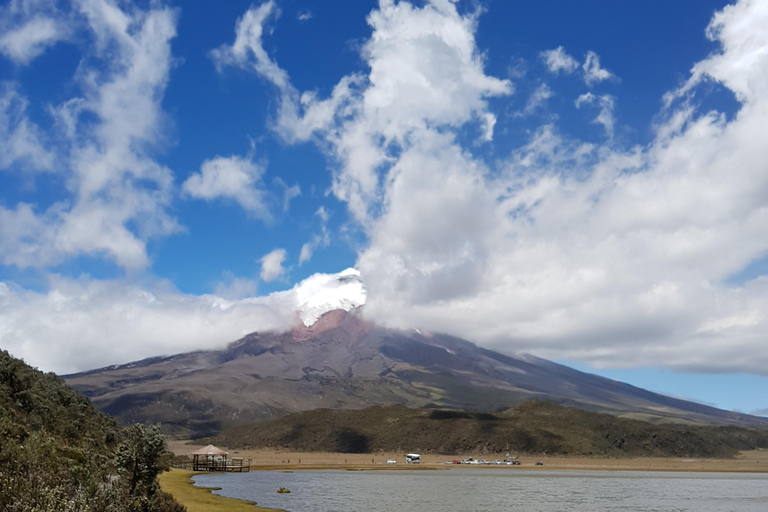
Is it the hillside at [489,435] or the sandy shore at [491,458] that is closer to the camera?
the sandy shore at [491,458]

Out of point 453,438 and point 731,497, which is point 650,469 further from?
point 731,497

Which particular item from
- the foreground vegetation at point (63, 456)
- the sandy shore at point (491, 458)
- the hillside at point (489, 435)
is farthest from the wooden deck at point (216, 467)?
the hillside at point (489, 435)

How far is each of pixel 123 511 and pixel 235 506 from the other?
2093cm

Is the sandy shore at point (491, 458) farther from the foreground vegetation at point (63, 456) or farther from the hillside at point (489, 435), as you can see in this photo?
the foreground vegetation at point (63, 456)

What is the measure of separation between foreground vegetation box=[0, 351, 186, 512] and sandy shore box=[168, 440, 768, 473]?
66536mm

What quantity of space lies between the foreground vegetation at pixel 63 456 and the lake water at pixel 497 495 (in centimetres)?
1567

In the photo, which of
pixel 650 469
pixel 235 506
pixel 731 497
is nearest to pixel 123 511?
pixel 235 506

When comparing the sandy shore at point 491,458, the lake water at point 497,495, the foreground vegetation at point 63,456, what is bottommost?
the sandy shore at point 491,458

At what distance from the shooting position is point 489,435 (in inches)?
5851

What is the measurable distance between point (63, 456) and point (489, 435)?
5117 inches

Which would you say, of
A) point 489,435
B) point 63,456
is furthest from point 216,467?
point 489,435

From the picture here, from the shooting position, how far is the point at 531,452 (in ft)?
461

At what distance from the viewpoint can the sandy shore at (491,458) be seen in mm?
110375

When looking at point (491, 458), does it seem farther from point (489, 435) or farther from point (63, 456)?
point (63, 456)
